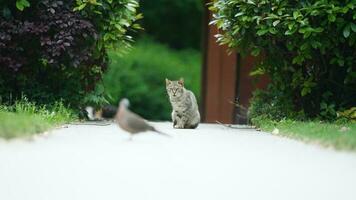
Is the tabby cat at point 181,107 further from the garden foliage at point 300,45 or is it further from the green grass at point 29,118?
the green grass at point 29,118

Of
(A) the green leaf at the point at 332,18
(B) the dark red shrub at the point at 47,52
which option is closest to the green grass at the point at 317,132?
(A) the green leaf at the point at 332,18

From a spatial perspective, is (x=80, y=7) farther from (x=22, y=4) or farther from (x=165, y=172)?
(x=165, y=172)

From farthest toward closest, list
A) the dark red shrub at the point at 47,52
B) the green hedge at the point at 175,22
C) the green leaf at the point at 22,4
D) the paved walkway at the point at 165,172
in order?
the green hedge at the point at 175,22 < the dark red shrub at the point at 47,52 < the green leaf at the point at 22,4 < the paved walkway at the point at 165,172

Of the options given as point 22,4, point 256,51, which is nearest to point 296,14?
point 256,51

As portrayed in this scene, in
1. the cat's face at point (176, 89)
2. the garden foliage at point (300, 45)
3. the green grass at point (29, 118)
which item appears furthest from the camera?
the cat's face at point (176, 89)

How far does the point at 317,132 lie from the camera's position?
6602mm

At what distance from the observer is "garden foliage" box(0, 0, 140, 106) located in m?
8.65

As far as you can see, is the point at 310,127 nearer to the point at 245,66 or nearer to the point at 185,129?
the point at 185,129

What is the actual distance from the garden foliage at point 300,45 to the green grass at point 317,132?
0.67 meters

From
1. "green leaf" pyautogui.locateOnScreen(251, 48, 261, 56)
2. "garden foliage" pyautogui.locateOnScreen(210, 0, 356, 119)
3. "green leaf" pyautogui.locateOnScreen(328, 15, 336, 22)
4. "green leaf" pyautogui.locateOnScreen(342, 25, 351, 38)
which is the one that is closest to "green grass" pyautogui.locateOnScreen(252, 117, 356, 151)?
"garden foliage" pyautogui.locateOnScreen(210, 0, 356, 119)

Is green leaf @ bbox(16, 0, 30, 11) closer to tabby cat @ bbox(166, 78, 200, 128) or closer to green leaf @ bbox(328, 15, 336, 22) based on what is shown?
tabby cat @ bbox(166, 78, 200, 128)

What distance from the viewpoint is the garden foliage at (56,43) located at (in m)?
8.65

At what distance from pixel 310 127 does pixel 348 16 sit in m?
1.75

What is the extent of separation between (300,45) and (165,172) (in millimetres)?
4234
